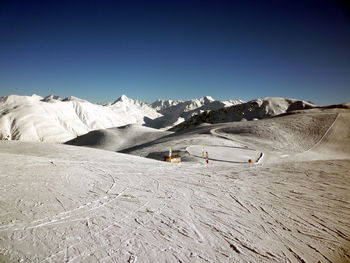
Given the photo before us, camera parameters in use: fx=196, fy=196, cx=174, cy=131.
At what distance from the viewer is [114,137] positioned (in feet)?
183

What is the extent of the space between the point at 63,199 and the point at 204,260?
4590mm

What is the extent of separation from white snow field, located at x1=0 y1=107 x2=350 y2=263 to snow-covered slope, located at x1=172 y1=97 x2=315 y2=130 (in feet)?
257

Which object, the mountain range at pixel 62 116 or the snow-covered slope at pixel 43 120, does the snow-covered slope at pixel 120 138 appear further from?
the snow-covered slope at pixel 43 120

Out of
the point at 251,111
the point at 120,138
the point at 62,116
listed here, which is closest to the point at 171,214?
the point at 120,138

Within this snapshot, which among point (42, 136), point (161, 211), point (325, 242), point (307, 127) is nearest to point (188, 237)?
point (161, 211)

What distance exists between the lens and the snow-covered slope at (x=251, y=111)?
281ft

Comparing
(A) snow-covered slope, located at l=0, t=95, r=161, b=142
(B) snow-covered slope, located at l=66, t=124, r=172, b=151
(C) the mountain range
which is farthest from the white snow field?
(A) snow-covered slope, located at l=0, t=95, r=161, b=142

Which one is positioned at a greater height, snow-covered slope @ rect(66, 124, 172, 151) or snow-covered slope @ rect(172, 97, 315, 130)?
snow-covered slope @ rect(172, 97, 315, 130)

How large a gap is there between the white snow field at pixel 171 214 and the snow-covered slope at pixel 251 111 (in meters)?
78.3

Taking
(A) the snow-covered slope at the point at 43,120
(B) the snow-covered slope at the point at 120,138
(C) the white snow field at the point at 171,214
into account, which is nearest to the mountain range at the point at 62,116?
(A) the snow-covered slope at the point at 43,120

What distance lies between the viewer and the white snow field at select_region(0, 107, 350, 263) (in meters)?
3.83

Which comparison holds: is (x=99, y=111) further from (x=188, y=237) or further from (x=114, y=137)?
(x=188, y=237)

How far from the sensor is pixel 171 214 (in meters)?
5.36

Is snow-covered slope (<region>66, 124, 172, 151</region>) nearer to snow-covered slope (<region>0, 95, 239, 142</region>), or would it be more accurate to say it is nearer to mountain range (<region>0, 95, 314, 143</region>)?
mountain range (<region>0, 95, 314, 143</region>)
